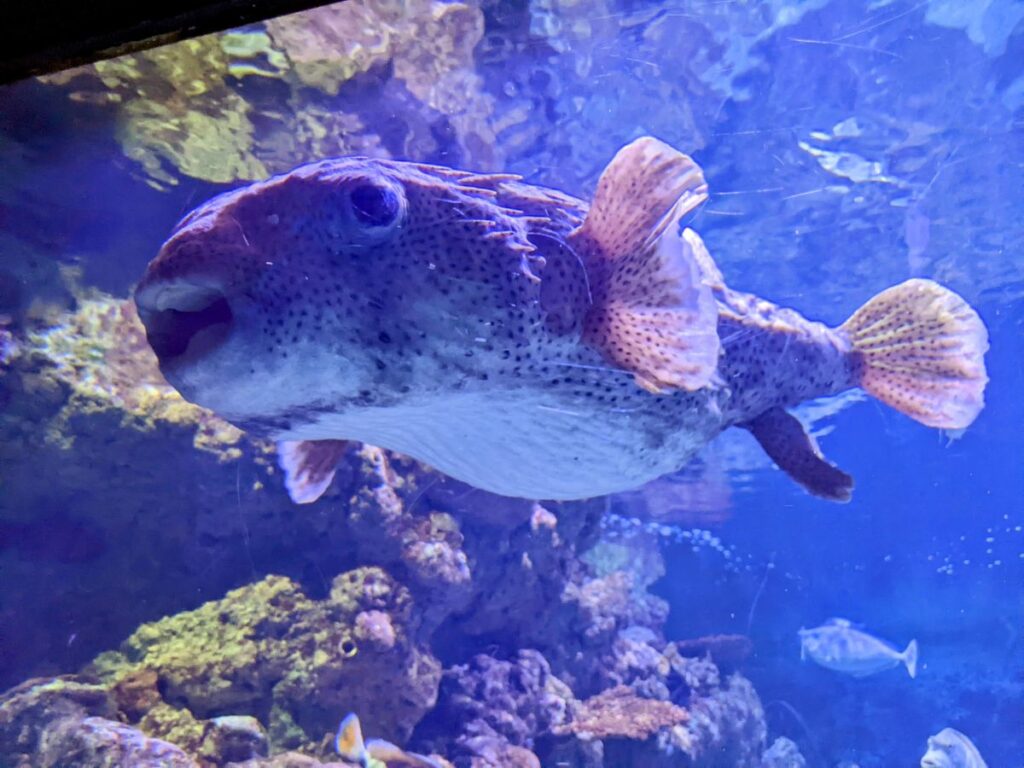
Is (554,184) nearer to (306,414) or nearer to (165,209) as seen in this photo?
(165,209)

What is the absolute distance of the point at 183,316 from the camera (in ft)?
6.53

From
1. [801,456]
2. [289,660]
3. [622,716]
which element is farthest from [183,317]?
[622,716]

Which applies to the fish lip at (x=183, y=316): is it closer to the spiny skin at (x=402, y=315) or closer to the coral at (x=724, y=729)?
the spiny skin at (x=402, y=315)

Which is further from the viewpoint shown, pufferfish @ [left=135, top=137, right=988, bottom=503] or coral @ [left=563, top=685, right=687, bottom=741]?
coral @ [left=563, top=685, right=687, bottom=741]

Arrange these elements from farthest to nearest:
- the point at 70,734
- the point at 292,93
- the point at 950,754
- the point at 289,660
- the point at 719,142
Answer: the point at 719,142 → the point at 950,754 → the point at 292,93 → the point at 289,660 → the point at 70,734

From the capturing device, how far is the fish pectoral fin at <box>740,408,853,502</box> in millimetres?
3875

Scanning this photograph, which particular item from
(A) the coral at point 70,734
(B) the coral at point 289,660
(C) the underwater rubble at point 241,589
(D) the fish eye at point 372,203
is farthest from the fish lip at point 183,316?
(B) the coral at point 289,660

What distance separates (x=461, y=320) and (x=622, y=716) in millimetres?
6933

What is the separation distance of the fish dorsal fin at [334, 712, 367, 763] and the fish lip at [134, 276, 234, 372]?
3.68m

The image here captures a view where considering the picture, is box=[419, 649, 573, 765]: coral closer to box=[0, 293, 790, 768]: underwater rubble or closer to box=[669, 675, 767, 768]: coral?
box=[0, 293, 790, 768]: underwater rubble

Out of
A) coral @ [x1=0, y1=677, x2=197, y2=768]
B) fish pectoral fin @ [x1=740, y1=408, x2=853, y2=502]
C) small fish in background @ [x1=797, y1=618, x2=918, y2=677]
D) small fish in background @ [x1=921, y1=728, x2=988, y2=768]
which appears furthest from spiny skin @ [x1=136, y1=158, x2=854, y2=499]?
small fish in background @ [x1=797, y1=618, x2=918, y2=677]

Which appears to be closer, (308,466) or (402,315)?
(402,315)

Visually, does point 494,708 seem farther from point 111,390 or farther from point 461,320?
point 461,320

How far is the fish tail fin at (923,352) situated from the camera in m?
3.85
